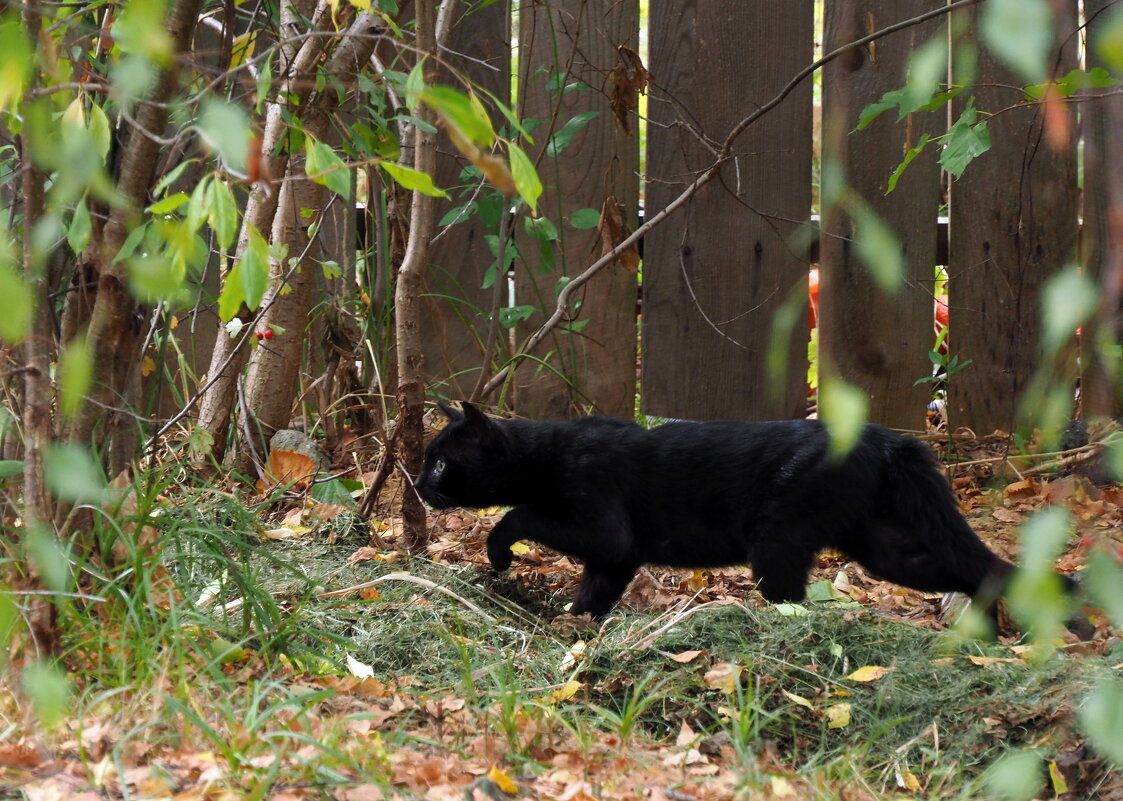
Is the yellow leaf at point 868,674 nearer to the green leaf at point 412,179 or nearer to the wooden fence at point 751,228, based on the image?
the green leaf at point 412,179

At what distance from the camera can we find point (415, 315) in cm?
337

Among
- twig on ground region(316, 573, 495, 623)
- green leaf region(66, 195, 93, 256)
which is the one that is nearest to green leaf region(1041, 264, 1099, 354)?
green leaf region(66, 195, 93, 256)

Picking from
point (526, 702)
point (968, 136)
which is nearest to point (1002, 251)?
point (968, 136)

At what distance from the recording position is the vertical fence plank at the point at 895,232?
4355 millimetres

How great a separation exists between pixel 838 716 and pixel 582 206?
2762 mm

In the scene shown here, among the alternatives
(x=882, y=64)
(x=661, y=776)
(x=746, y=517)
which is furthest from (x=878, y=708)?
(x=882, y=64)

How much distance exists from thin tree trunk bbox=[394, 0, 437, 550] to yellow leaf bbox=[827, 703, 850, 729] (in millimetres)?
1639

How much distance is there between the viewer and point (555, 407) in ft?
15.7

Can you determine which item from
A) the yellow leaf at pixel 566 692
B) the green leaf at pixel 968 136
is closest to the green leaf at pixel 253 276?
the yellow leaf at pixel 566 692

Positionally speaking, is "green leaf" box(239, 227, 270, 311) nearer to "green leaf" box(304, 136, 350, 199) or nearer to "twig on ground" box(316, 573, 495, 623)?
"green leaf" box(304, 136, 350, 199)

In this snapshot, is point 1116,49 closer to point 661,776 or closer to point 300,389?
point 661,776

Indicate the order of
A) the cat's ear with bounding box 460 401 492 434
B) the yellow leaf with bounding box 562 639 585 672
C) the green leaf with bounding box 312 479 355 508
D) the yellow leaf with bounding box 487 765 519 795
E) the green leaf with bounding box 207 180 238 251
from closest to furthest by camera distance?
the green leaf with bounding box 207 180 238 251 → the yellow leaf with bounding box 487 765 519 795 → the yellow leaf with bounding box 562 639 585 672 → the cat's ear with bounding box 460 401 492 434 → the green leaf with bounding box 312 479 355 508

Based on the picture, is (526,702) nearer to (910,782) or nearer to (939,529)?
(910,782)

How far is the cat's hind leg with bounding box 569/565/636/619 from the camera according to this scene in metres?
3.49
